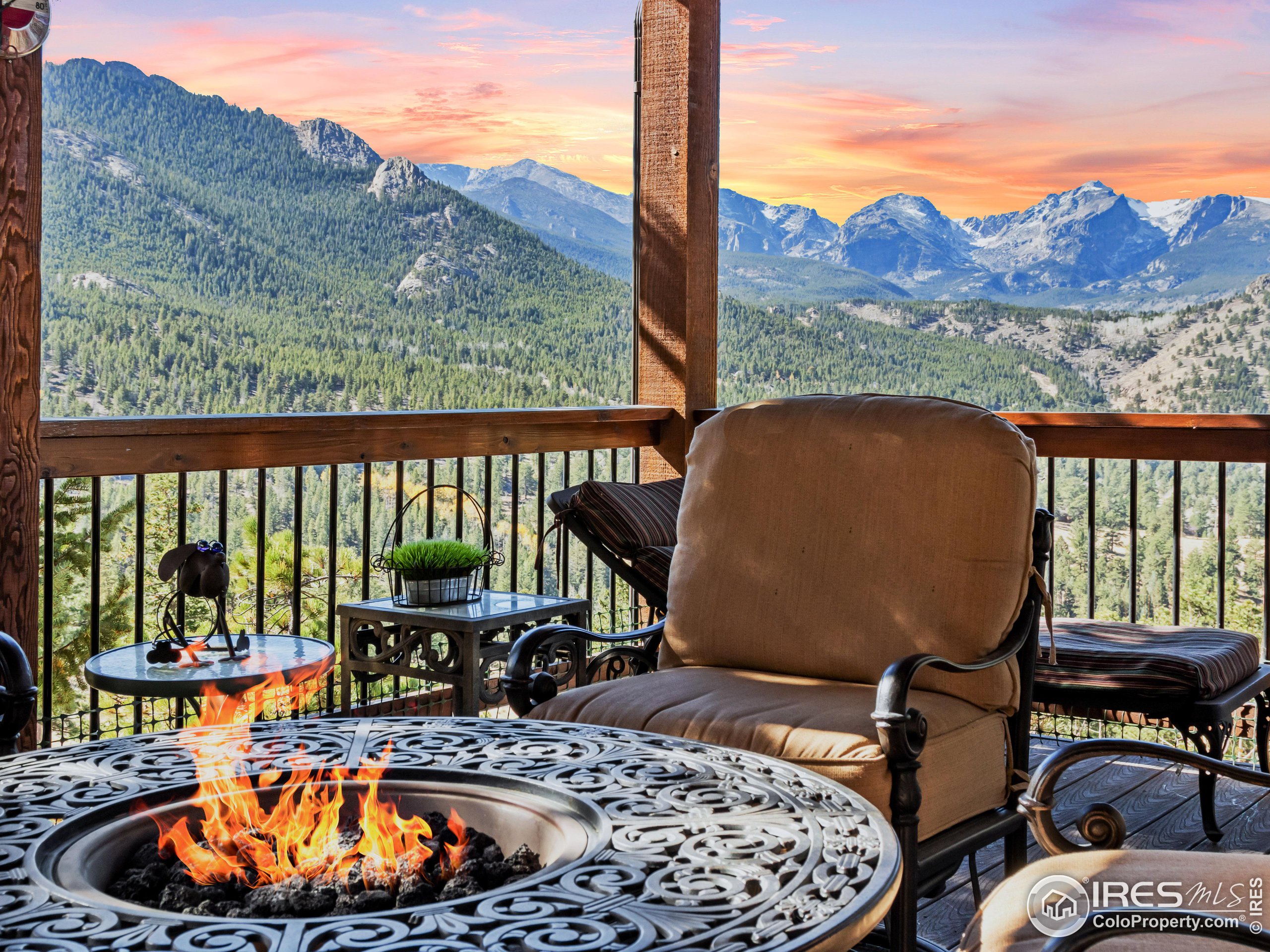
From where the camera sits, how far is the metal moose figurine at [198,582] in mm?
2740

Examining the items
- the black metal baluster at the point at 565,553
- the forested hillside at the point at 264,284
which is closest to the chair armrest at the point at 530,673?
the forested hillside at the point at 264,284

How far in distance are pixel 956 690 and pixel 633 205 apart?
10.3 ft

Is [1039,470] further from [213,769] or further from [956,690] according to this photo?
[213,769]

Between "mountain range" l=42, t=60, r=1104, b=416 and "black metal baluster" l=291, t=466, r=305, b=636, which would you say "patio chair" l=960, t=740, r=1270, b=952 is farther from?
"mountain range" l=42, t=60, r=1104, b=416

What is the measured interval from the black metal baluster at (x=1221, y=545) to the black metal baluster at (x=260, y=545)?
3188 millimetres

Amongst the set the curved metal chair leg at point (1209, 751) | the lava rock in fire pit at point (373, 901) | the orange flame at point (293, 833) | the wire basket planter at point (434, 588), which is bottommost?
the curved metal chair leg at point (1209, 751)

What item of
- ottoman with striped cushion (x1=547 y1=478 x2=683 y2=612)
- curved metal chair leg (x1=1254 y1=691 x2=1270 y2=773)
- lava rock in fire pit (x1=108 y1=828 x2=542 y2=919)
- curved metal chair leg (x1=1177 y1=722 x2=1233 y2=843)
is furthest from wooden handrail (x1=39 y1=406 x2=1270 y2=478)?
lava rock in fire pit (x1=108 y1=828 x2=542 y2=919)

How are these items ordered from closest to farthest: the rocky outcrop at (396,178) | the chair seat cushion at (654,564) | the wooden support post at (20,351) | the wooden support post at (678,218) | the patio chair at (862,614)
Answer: the patio chair at (862,614) < the wooden support post at (20,351) < the chair seat cushion at (654,564) < the rocky outcrop at (396,178) < the wooden support post at (678,218)

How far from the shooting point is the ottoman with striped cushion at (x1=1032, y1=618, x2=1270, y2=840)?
9.73 feet

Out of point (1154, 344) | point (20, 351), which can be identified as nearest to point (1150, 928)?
point (20, 351)

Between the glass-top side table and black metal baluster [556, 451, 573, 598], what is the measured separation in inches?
42.2

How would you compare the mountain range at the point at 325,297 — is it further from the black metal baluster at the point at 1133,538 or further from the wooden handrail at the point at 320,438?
the black metal baluster at the point at 1133,538

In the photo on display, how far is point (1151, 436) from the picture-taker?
13.7 ft

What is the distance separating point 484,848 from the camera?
1.52m
